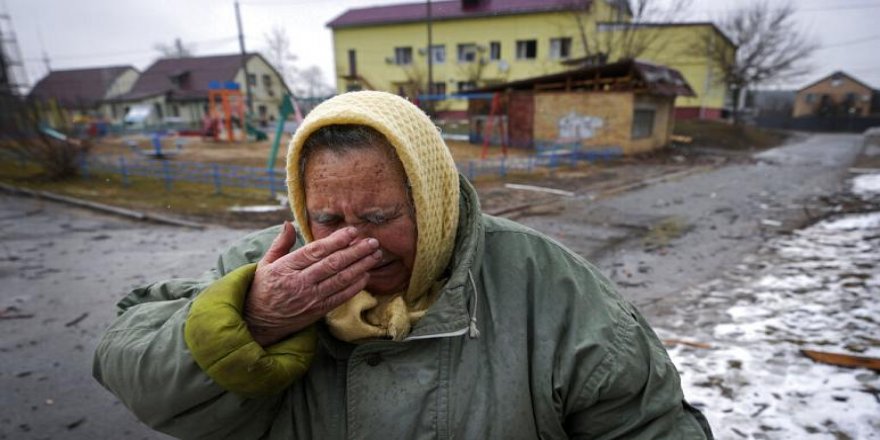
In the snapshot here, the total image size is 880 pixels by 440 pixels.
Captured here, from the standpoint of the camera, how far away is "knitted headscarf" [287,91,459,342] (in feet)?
4.11

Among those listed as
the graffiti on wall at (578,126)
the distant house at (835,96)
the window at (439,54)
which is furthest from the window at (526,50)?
the distant house at (835,96)

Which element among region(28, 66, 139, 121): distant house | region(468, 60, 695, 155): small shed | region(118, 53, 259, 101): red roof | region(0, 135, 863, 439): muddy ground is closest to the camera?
region(0, 135, 863, 439): muddy ground

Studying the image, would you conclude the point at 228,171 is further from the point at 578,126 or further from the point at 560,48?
the point at 560,48

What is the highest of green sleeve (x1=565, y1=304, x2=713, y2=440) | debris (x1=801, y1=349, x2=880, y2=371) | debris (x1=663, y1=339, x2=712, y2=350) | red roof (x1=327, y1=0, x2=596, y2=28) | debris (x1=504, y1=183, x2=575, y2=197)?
red roof (x1=327, y1=0, x2=596, y2=28)

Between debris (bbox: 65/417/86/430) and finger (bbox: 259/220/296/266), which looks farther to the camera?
debris (bbox: 65/417/86/430)

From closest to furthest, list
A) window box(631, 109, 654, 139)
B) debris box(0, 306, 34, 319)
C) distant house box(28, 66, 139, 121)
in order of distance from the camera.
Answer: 1. debris box(0, 306, 34, 319)
2. window box(631, 109, 654, 139)
3. distant house box(28, 66, 139, 121)

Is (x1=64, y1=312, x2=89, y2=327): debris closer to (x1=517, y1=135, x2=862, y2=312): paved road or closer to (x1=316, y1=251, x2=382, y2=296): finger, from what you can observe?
(x1=316, y1=251, x2=382, y2=296): finger

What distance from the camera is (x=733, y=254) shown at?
6.50m

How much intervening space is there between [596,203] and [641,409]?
9764mm

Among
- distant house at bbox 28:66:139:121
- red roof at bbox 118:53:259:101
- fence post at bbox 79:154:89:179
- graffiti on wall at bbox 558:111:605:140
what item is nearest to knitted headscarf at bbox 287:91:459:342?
fence post at bbox 79:154:89:179

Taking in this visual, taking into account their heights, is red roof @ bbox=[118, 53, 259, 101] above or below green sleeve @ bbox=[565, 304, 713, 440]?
above

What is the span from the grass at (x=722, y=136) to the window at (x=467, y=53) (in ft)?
55.8

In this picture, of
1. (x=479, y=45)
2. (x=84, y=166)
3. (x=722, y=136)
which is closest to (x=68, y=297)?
(x=84, y=166)

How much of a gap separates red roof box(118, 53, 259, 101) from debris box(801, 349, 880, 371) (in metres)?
49.6
